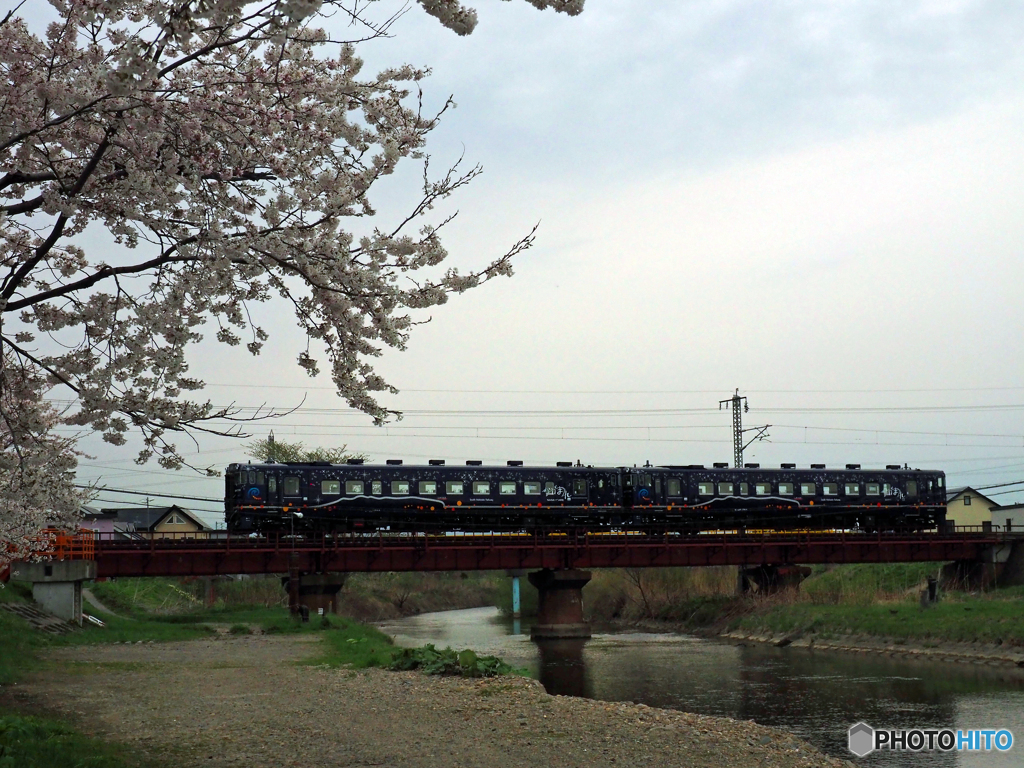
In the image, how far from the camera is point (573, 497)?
47.0 meters

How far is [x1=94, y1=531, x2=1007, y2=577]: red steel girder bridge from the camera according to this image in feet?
131

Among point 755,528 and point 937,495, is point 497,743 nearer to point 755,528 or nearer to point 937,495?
point 755,528

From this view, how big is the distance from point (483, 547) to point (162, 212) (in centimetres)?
3515

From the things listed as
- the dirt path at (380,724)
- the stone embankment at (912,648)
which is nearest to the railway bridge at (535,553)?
the stone embankment at (912,648)

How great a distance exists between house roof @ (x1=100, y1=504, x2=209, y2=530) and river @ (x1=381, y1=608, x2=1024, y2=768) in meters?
46.3

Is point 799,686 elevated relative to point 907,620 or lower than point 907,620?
lower

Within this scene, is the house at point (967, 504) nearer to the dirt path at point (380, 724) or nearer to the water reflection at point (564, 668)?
the water reflection at point (564, 668)

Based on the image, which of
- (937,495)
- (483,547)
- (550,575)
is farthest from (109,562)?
(937,495)

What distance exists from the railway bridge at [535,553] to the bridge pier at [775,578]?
0.47m

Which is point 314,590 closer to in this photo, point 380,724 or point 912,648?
point 912,648

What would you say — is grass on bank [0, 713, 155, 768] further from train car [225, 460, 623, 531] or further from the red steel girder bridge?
train car [225, 460, 623, 531]

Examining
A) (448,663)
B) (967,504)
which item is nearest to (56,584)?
(448,663)

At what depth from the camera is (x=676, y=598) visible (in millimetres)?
57875

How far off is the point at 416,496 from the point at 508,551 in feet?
15.9
